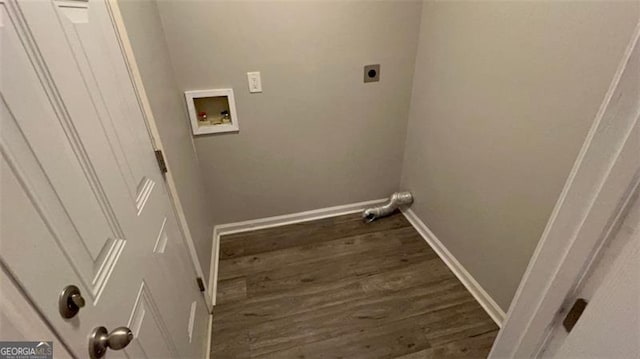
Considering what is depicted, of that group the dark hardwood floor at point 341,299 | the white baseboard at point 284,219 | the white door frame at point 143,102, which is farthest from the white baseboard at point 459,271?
the white door frame at point 143,102

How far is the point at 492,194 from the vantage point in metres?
1.57

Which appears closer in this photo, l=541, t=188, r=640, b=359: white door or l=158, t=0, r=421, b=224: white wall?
l=541, t=188, r=640, b=359: white door

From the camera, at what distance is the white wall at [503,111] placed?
106 cm

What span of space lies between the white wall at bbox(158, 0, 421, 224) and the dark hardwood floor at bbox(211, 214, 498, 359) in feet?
1.17

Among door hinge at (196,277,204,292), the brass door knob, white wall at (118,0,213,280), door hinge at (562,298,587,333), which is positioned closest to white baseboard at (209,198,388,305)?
white wall at (118,0,213,280)

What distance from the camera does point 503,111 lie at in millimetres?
1424

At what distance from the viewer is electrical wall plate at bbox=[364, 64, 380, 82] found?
6.50 ft

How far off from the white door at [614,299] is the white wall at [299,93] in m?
1.71

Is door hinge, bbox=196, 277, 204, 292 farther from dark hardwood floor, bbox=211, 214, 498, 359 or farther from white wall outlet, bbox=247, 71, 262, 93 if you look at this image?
white wall outlet, bbox=247, 71, 262, 93

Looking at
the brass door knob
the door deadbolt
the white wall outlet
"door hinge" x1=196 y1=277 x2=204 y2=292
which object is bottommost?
"door hinge" x1=196 y1=277 x2=204 y2=292

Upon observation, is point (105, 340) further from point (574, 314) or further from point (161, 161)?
point (574, 314)

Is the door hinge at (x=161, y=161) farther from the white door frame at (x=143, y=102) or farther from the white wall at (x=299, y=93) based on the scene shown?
the white wall at (x=299, y=93)

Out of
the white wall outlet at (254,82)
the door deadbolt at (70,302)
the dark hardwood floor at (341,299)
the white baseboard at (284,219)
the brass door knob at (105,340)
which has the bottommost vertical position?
the dark hardwood floor at (341,299)

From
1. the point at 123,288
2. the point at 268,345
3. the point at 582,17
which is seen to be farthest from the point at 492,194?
the point at 123,288
